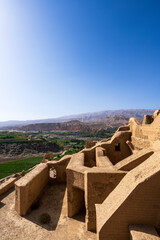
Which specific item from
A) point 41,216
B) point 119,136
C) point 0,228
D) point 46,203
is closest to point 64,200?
point 46,203

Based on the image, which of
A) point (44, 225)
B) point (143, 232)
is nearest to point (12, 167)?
point (44, 225)

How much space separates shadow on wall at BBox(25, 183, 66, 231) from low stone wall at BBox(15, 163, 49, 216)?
18.9 inches

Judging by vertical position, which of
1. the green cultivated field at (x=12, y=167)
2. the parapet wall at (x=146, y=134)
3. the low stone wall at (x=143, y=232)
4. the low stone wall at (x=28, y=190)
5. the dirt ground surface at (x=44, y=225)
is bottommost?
the green cultivated field at (x=12, y=167)

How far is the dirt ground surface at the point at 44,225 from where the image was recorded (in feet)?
21.8

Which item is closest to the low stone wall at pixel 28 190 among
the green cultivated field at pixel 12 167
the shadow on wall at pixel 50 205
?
the shadow on wall at pixel 50 205

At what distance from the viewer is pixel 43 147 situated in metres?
52.8

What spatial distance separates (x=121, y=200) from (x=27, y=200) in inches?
271

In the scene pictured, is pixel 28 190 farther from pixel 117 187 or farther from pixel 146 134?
pixel 146 134

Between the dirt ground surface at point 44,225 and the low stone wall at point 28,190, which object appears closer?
the dirt ground surface at point 44,225

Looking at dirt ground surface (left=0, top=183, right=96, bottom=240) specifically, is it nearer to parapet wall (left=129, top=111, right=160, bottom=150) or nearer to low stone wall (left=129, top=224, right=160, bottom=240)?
low stone wall (left=129, top=224, right=160, bottom=240)

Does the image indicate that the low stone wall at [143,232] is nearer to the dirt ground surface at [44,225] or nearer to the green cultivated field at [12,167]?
the dirt ground surface at [44,225]

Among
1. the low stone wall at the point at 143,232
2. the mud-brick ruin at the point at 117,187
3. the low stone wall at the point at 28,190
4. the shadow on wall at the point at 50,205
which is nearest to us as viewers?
the low stone wall at the point at 143,232

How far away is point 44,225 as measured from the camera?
7.39m

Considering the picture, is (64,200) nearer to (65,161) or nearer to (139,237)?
(65,161)
